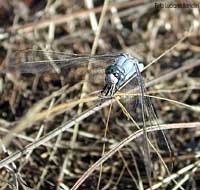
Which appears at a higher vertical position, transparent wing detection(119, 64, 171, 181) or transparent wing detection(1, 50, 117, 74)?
transparent wing detection(1, 50, 117, 74)

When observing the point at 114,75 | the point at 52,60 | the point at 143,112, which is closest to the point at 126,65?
the point at 114,75

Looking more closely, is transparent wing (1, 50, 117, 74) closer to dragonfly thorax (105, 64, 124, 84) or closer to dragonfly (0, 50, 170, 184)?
dragonfly (0, 50, 170, 184)

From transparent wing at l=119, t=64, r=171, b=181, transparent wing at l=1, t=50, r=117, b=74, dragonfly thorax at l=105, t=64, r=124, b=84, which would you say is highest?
transparent wing at l=1, t=50, r=117, b=74

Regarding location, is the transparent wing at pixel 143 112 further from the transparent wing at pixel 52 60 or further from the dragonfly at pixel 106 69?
the transparent wing at pixel 52 60

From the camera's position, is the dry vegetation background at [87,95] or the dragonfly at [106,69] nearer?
the dragonfly at [106,69]

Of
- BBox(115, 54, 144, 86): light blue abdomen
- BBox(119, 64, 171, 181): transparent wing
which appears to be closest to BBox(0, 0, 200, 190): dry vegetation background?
BBox(119, 64, 171, 181): transparent wing

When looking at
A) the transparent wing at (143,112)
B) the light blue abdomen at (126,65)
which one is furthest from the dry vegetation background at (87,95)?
the light blue abdomen at (126,65)

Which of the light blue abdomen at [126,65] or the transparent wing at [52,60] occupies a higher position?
the transparent wing at [52,60]

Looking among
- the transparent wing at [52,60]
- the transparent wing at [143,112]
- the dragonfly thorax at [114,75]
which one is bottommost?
the transparent wing at [143,112]
